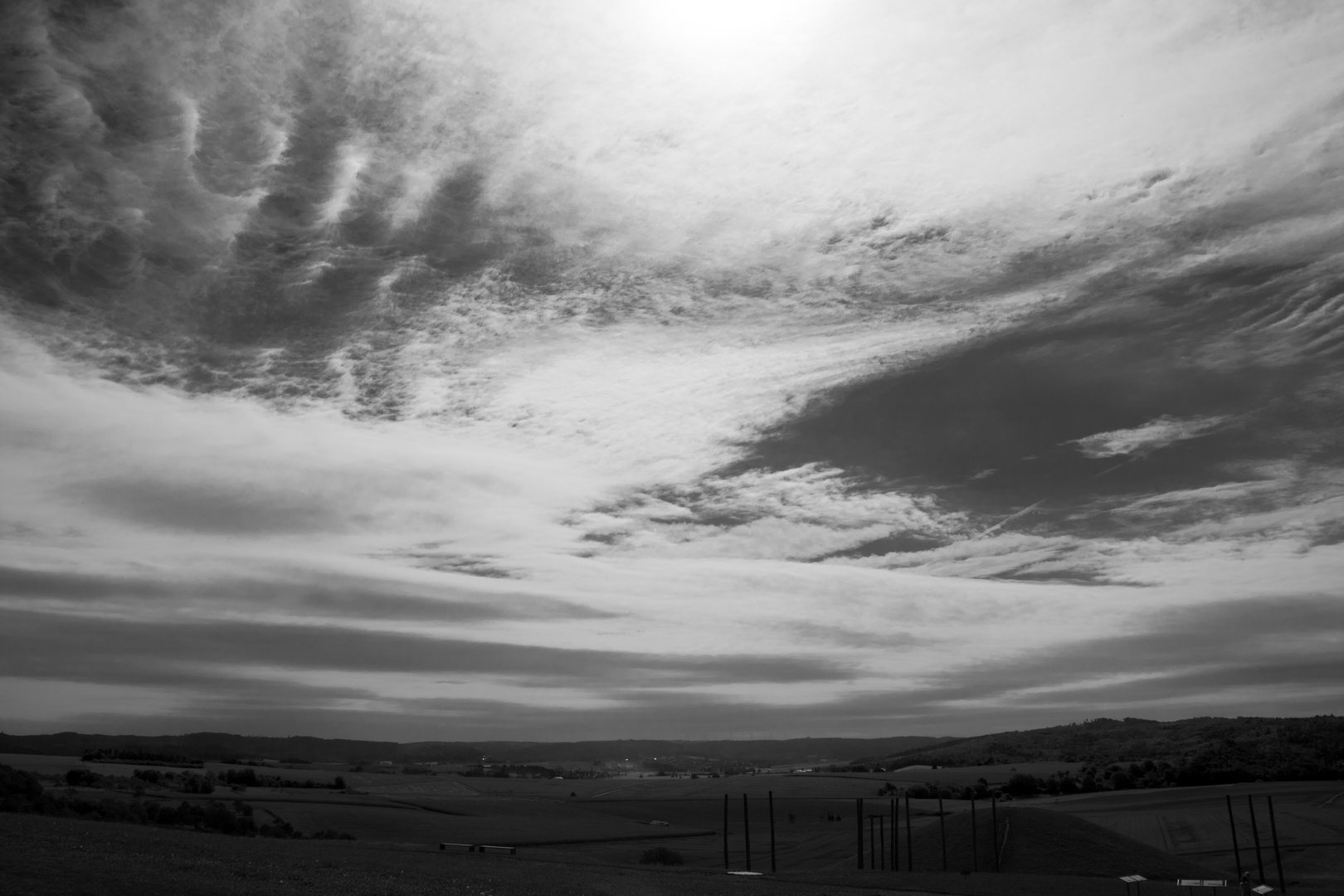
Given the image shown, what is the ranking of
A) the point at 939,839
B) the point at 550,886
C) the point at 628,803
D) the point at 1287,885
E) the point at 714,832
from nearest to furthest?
the point at 550,886 → the point at 1287,885 → the point at 939,839 → the point at 714,832 → the point at 628,803


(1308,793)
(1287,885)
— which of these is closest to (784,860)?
(1287,885)

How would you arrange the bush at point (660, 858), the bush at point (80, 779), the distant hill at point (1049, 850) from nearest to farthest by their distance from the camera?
the distant hill at point (1049, 850), the bush at point (660, 858), the bush at point (80, 779)

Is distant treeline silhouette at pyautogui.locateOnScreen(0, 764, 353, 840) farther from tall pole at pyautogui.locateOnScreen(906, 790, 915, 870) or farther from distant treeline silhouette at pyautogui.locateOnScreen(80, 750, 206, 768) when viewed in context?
distant treeline silhouette at pyautogui.locateOnScreen(80, 750, 206, 768)

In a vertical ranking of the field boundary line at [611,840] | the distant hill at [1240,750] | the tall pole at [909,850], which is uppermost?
the distant hill at [1240,750]

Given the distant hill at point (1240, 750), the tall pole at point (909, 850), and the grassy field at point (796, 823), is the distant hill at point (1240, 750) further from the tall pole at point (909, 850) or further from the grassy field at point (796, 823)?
the tall pole at point (909, 850)

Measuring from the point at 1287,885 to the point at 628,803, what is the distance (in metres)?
98.1

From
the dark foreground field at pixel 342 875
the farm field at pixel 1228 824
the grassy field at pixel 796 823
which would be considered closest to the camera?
the dark foreground field at pixel 342 875

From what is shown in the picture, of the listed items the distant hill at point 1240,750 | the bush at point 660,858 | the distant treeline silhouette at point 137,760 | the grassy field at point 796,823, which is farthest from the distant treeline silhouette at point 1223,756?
the distant treeline silhouette at point 137,760

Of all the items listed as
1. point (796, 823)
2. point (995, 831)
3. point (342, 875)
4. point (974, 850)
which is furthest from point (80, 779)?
point (995, 831)

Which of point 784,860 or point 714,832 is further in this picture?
point 714,832

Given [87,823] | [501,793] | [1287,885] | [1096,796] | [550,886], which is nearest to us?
[550,886]

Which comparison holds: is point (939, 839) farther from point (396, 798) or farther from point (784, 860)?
point (396, 798)

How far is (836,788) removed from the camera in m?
150

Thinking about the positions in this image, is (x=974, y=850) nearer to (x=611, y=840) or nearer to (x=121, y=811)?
(x=611, y=840)
